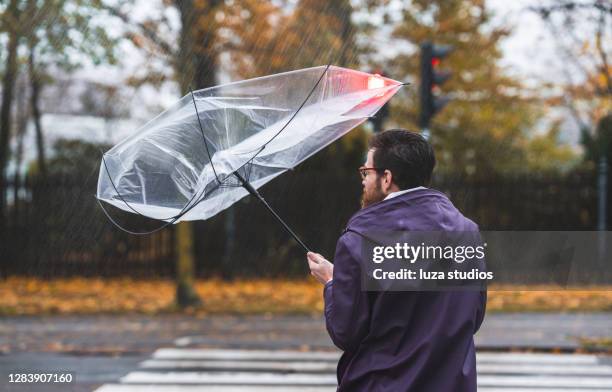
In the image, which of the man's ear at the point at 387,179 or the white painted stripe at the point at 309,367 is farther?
the white painted stripe at the point at 309,367

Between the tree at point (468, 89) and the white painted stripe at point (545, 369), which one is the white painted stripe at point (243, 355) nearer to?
the white painted stripe at point (545, 369)

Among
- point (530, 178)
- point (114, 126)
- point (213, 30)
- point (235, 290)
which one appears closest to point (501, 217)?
point (530, 178)

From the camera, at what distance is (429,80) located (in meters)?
11.4

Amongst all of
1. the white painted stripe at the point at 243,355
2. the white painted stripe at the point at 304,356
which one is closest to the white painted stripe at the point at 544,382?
the white painted stripe at the point at 304,356

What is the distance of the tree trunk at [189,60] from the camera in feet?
42.7

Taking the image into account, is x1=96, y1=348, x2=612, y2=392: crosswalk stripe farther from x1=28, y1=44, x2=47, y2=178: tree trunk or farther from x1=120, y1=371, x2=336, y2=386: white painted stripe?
x1=28, y1=44, x2=47, y2=178: tree trunk

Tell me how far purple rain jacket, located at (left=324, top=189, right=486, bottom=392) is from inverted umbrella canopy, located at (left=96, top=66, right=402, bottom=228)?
917mm

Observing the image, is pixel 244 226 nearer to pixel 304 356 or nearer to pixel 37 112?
pixel 37 112

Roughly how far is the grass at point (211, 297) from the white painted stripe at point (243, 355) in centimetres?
328

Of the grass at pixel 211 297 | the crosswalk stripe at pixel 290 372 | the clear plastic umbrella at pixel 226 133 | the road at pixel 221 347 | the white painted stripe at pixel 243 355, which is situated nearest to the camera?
the clear plastic umbrella at pixel 226 133

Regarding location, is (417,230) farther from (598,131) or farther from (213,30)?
(598,131)

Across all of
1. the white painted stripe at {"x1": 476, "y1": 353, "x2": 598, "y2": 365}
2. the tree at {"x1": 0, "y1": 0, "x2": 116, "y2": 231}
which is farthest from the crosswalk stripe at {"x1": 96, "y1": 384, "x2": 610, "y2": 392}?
the tree at {"x1": 0, "y1": 0, "x2": 116, "y2": 231}

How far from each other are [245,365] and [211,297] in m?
6.07

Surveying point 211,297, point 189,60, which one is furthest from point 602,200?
point 189,60
